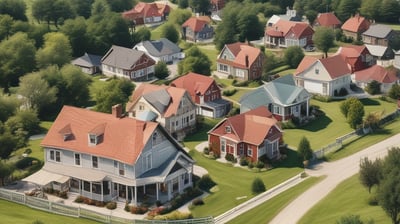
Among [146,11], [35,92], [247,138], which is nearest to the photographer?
[247,138]

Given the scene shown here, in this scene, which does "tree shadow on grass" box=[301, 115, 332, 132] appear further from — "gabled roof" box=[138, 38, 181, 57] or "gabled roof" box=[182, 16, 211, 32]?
"gabled roof" box=[182, 16, 211, 32]

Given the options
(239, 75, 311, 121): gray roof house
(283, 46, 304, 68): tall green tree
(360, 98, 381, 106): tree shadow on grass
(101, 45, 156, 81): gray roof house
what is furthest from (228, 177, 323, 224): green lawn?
(101, 45, 156, 81): gray roof house

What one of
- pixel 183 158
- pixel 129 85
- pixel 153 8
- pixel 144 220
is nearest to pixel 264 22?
pixel 153 8

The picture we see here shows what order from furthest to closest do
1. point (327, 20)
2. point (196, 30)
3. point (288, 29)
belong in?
1. point (196, 30)
2. point (327, 20)
3. point (288, 29)

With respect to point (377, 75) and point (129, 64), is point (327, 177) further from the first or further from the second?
point (129, 64)

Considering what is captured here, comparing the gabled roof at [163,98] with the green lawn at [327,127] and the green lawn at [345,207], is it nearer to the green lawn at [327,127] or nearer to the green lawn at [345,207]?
the green lawn at [327,127]

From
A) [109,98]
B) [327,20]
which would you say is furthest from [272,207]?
[327,20]
